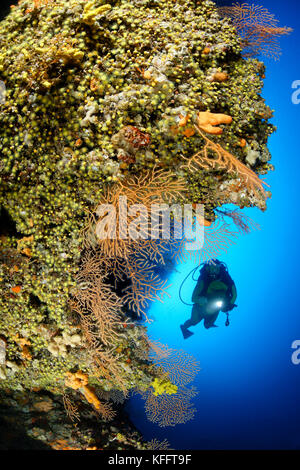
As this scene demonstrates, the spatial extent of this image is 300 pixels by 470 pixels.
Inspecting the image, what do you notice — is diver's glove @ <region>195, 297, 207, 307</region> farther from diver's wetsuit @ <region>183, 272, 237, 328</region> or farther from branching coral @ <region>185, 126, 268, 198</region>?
branching coral @ <region>185, 126, 268, 198</region>

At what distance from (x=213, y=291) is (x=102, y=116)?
14.0ft

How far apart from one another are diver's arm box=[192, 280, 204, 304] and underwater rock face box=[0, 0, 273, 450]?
274cm

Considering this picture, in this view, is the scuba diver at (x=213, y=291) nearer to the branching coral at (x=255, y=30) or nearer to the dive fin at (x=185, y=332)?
the dive fin at (x=185, y=332)

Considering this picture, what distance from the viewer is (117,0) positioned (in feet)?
8.47

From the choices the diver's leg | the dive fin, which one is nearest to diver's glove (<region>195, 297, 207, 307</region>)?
the diver's leg

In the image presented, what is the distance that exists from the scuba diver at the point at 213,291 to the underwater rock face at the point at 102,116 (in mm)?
2663

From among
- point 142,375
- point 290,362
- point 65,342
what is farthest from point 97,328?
point 290,362

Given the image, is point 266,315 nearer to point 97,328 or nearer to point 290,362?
point 290,362

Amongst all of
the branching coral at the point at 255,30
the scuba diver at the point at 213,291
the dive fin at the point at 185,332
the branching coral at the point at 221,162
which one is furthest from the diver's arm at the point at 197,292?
the branching coral at the point at 255,30

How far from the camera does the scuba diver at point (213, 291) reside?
539 centimetres

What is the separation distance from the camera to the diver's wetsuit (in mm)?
5391

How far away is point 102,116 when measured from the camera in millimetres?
2414

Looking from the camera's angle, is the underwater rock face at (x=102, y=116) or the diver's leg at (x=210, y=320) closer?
the underwater rock face at (x=102, y=116)

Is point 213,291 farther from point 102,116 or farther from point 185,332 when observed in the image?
point 102,116
